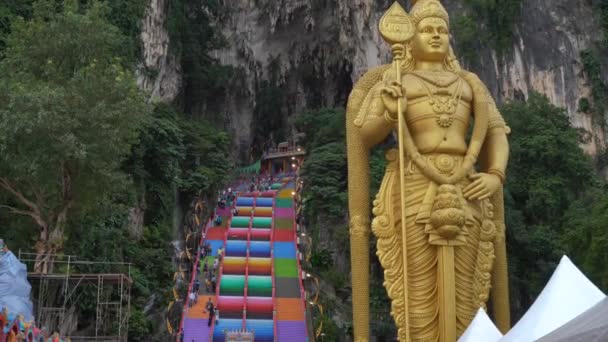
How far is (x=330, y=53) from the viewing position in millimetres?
28734

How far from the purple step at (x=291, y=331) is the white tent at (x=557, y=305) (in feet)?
28.3

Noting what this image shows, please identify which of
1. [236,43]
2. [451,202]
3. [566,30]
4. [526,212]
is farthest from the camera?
[236,43]

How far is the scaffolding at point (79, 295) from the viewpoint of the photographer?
12.4 metres

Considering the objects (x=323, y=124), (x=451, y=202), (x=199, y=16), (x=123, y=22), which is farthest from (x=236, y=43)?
(x=451, y=202)

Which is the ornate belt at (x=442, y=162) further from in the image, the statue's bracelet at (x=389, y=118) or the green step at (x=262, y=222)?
the green step at (x=262, y=222)

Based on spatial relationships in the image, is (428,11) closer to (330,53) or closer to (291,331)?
(291,331)

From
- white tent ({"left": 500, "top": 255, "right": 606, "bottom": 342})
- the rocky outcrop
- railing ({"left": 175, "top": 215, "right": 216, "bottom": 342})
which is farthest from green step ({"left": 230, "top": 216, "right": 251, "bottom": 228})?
white tent ({"left": 500, "top": 255, "right": 606, "bottom": 342})

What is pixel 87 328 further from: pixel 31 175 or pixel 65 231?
pixel 31 175

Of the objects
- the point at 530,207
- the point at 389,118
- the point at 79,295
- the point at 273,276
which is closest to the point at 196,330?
the point at 79,295

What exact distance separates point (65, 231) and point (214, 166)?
31.1 feet

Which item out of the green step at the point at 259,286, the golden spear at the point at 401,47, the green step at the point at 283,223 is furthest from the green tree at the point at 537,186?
the golden spear at the point at 401,47

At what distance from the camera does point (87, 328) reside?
46.7 ft

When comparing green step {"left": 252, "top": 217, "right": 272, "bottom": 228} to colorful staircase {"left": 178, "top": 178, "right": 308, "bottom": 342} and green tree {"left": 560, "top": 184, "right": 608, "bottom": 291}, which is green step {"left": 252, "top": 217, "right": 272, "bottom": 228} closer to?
colorful staircase {"left": 178, "top": 178, "right": 308, "bottom": 342}

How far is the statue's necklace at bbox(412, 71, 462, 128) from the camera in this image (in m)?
7.97
